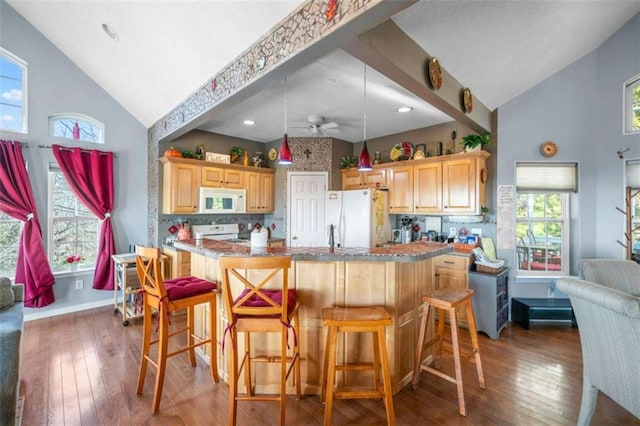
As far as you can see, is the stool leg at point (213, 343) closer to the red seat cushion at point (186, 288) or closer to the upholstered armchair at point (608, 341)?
the red seat cushion at point (186, 288)

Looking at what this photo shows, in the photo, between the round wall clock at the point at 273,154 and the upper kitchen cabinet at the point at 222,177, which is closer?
the upper kitchen cabinet at the point at 222,177

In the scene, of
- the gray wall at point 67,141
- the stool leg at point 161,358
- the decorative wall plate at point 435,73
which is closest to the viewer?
the stool leg at point 161,358

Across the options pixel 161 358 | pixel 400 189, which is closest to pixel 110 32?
pixel 161 358

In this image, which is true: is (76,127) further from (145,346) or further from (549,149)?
(549,149)

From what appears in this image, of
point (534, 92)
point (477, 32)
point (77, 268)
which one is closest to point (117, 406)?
point (77, 268)

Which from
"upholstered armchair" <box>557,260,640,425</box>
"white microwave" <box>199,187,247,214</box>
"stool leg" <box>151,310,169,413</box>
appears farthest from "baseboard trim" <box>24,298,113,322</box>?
"upholstered armchair" <box>557,260,640,425</box>

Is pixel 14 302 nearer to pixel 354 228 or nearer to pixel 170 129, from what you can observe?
pixel 170 129

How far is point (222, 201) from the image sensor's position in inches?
187

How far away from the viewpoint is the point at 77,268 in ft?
13.9

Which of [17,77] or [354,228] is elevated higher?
[17,77]

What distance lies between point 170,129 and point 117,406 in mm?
3209

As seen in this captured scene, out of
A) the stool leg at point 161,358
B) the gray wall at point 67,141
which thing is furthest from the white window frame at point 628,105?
the gray wall at point 67,141

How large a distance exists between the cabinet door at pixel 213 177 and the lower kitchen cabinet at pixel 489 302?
3852mm

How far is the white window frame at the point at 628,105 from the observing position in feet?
11.1
